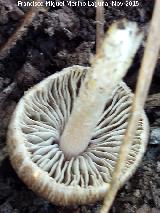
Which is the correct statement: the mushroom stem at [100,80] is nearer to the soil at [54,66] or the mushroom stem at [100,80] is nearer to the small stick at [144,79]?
the small stick at [144,79]

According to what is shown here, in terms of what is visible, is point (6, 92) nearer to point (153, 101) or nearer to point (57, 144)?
point (57, 144)

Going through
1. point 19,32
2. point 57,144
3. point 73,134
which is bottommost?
point 57,144

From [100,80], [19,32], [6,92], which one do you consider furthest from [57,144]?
[19,32]

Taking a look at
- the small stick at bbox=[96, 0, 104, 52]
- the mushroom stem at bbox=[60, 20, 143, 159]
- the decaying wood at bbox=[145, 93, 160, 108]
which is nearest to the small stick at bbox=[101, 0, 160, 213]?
the mushroom stem at bbox=[60, 20, 143, 159]

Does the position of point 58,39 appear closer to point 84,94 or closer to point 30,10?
point 30,10

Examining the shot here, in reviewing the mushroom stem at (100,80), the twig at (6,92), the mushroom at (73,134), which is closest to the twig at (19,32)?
the twig at (6,92)

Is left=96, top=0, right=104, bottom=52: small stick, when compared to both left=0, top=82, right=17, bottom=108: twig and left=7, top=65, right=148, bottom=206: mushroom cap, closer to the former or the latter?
left=7, top=65, right=148, bottom=206: mushroom cap
